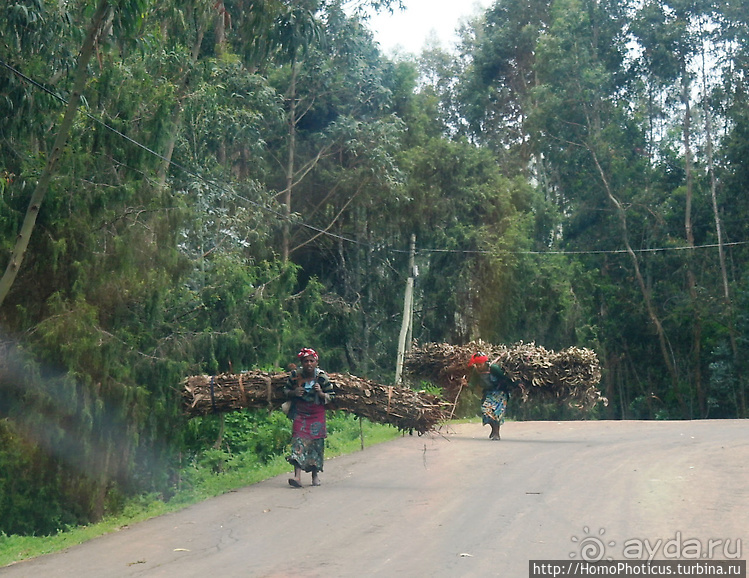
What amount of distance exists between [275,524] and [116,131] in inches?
225

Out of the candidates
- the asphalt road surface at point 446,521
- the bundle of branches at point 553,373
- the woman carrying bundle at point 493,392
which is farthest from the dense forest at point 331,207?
the bundle of branches at point 553,373

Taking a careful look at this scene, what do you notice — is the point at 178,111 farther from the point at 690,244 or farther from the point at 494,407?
the point at 690,244

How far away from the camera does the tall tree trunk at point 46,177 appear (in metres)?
10.6

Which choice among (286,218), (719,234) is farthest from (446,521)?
(719,234)

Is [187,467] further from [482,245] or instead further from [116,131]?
[482,245]

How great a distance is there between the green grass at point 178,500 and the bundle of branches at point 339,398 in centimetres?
118

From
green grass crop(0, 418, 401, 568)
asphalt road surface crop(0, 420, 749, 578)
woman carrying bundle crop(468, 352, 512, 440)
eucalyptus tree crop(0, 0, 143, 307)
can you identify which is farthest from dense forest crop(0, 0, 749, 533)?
woman carrying bundle crop(468, 352, 512, 440)

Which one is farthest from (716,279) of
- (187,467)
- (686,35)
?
(187,467)

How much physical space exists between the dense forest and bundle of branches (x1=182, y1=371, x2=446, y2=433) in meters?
0.37

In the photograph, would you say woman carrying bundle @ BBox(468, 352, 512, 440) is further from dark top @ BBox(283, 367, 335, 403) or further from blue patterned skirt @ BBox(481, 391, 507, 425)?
dark top @ BBox(283, 367, 335, 403)

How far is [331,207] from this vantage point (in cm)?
3247

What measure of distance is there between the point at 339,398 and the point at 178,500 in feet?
8.60

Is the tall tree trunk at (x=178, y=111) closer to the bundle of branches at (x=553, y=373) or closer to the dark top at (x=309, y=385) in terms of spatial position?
the dark top at (x=309, y=385)

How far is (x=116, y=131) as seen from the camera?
12.2 meters
